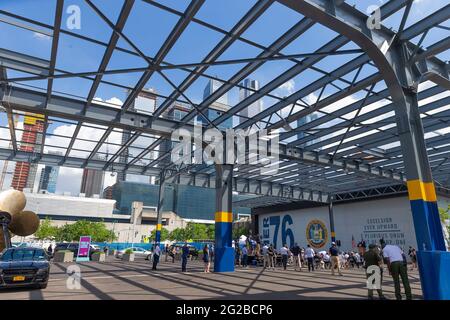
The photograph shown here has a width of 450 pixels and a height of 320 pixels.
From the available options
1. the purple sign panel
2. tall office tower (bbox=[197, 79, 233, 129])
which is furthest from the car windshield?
the purple sign panel

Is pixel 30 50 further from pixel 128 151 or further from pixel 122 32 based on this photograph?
pixel 128 151

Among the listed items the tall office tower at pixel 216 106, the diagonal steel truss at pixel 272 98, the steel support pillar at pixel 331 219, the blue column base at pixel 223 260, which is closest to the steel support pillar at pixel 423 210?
the diagonal steel truss at pixel 272 98

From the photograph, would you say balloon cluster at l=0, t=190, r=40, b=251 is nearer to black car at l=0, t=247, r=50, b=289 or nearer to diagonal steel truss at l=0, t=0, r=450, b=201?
diagonal steel truss at l=0, t=0, r=450, b=201

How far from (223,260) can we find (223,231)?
156cm

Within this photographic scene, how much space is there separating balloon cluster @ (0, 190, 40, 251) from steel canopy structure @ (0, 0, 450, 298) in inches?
141

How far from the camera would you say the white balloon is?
601 inches

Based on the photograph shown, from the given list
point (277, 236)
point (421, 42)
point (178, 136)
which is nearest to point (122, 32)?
point (178, 136)

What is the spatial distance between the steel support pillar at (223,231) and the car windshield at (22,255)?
8.26m

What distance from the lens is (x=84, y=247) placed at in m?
26.4

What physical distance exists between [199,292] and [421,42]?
417 inches

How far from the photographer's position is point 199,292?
9.85 metres

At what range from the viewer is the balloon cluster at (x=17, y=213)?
1538 centimetres

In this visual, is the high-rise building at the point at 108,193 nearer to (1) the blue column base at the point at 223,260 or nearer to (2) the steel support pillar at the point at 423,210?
(1) the blue column base at the point at 223,260

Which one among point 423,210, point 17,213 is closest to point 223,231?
point 423,210
